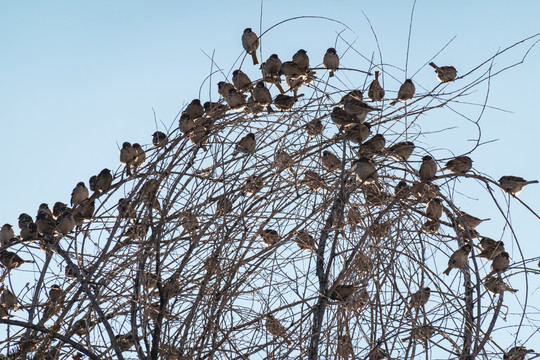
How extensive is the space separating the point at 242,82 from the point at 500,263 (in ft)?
3.96

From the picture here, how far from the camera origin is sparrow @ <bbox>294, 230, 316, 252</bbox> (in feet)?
10.4

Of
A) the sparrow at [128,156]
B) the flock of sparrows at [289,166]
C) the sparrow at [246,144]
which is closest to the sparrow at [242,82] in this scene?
the flock of sparrows at [289,166]

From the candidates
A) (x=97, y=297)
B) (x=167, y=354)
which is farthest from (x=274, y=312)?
(x=97, y=297)

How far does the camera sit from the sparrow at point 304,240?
3172mm

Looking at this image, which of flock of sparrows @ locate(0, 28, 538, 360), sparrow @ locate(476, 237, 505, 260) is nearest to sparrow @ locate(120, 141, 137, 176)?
flock of sparrows @ locate(0, 28, 538, 360)

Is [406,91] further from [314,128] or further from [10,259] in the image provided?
[10,259]

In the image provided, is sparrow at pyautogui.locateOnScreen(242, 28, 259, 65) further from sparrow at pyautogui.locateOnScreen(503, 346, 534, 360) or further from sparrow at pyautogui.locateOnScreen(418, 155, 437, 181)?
sparrow at pyautogui.locateOnScreen(503, 346, 534, 360)

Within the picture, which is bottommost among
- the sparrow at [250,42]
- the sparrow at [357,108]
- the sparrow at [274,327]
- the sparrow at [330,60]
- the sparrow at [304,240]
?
the sparrow at [274,327]

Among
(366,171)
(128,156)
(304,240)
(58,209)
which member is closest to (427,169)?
(366,171)

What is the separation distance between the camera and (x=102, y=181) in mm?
3510

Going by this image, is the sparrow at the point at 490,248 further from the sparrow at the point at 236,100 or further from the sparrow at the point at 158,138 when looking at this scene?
the sparrow at the point at 158,138

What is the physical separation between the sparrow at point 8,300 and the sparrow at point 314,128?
1305 millimetres

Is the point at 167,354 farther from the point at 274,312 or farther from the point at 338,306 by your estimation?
the point at 338,306

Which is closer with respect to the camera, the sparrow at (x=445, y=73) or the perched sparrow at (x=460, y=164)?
the perched sparrow at (x=460, y=164)
